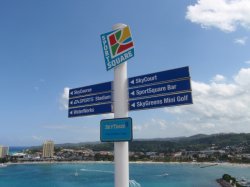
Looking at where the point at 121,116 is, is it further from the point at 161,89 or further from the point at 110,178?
the point at 110,178

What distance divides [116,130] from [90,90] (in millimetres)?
1199

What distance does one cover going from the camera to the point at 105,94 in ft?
21.2

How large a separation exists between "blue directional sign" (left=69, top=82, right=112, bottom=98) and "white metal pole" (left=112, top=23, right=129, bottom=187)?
23 cm

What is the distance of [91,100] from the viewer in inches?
261

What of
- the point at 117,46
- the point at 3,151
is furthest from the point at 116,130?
the point at 3,151

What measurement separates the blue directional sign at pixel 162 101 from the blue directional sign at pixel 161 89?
3.7 inches

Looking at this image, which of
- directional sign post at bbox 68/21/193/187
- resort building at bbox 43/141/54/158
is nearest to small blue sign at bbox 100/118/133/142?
directional sign post at bbox 68/21/193/187

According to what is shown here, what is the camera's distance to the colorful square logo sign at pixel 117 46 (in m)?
6.29

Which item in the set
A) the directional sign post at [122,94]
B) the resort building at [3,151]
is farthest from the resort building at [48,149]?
the directional sign post at [122,94]

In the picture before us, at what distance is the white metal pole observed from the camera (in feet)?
19.8

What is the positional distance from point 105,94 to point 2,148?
175358 mm

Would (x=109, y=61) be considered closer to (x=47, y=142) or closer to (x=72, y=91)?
(x=72, y=91)

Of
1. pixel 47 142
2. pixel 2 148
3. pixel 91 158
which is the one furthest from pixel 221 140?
pixel 2 148

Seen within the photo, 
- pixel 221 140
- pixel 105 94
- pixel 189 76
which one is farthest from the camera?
pixel 221 140
